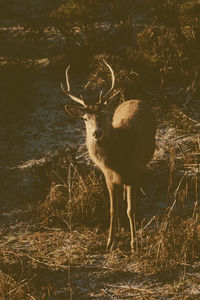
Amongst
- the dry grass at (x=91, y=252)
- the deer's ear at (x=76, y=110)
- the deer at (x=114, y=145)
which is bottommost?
the dry grass at (x=91, y=252)

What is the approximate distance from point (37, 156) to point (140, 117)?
2635 millimetres

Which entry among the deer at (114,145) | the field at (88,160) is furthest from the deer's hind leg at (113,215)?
the field at (88,160)

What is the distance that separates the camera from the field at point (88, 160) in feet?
17.1

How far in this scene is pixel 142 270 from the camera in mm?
5238

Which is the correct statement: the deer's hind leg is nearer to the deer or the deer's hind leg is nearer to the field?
the deer

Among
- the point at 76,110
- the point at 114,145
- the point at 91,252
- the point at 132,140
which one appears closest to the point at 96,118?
the point at 76,110

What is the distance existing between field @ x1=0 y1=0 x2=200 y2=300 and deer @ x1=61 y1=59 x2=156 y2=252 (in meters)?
0.41

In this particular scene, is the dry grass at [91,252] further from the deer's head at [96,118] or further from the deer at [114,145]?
the deer's head at [96,118]

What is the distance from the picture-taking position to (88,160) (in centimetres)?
781

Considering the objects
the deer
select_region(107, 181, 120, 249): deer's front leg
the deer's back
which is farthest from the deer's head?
select_region(107, 181, 120, 249): deer's front leg

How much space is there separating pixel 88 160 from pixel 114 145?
239cm

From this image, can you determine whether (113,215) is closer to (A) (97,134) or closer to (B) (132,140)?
(B) (132,140)

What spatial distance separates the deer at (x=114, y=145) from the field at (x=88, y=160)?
16.2 inches

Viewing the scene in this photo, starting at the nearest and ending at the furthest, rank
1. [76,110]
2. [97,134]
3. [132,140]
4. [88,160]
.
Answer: [97,134] → [76,110] → [132,140] → [88,160]
